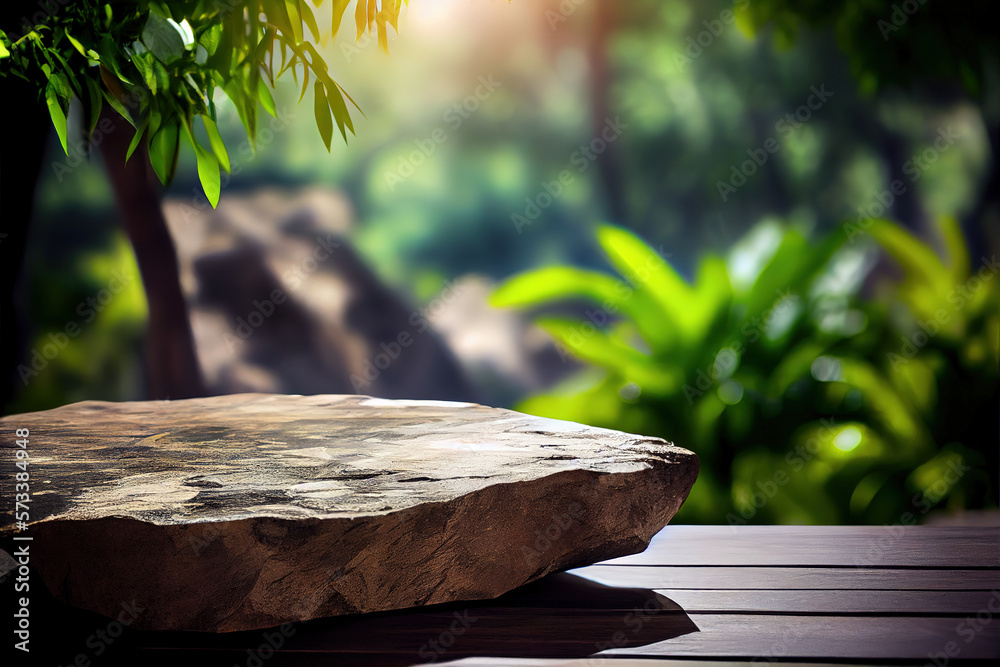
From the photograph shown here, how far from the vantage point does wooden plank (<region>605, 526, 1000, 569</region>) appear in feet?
3.11

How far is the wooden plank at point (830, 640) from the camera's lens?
0.67 m

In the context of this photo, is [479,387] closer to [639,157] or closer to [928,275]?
[639,157]

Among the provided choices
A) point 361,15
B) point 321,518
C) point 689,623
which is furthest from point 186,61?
point 689,623

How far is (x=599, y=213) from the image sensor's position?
10.8 feet

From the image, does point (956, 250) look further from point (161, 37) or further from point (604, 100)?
point (161, 37)

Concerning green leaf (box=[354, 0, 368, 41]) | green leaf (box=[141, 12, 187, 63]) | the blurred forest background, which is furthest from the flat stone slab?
the blurred forest background

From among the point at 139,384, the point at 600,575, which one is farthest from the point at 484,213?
the point at 600,575

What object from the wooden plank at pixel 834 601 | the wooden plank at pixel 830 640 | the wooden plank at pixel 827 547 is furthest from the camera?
the wooden plank at pixel 827 547

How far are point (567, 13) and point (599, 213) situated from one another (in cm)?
91

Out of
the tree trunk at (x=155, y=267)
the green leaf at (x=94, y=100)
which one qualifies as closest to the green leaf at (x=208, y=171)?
the green leaf at (x=94, y=100)
